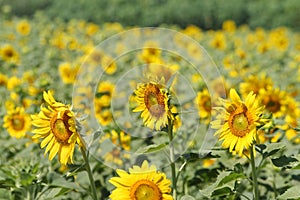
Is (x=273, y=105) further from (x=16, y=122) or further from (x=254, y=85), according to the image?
(x=16, y=122)

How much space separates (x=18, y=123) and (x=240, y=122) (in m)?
1.36

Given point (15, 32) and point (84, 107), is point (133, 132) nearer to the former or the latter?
point (84, 107)

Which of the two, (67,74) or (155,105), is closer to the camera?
(155,105)

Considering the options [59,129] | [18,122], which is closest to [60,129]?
[59,129]

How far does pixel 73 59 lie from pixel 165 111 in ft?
12.1

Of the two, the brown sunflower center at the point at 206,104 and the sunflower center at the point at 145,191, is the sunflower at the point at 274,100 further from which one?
the sunflower center at the point at 145,191

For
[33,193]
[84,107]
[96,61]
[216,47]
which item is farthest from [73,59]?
[33,193]

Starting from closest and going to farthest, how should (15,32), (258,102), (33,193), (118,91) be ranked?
(258,102) → (33,193) → (118,91) → (15,32)

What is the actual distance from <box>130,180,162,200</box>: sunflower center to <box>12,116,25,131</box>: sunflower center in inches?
49.0

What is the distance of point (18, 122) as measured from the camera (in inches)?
104

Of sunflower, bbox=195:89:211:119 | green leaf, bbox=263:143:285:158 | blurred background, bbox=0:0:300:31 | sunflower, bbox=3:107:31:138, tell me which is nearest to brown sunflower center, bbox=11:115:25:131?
sunflower, bbox=3:107:31:138

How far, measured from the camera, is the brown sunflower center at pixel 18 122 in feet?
8.68

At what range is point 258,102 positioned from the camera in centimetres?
157

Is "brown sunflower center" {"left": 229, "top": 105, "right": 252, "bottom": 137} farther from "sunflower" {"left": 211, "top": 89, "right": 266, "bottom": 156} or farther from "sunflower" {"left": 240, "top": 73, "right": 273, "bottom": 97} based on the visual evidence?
"sunflower" {"left": 240, "top": 73, "right": 273, "bottom": 97}
